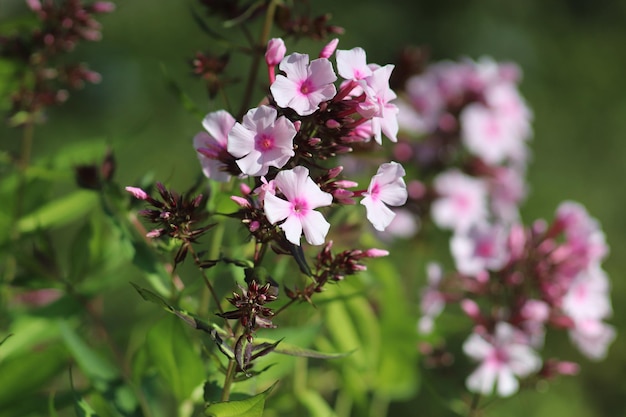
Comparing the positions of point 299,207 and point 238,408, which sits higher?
point 299,207

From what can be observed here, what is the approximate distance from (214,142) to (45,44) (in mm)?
469

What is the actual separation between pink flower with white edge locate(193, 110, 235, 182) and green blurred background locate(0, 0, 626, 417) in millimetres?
2035

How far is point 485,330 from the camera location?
55.3 inches

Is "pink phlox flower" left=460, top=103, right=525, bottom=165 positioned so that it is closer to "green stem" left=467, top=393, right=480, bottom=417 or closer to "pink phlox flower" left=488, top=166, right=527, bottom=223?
"pink phlox flower" left=488, top=166, right=527, bottom=223

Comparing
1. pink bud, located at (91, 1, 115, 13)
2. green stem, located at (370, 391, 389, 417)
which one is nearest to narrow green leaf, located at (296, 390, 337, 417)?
green stem, located at (370, 391, 389, 417)

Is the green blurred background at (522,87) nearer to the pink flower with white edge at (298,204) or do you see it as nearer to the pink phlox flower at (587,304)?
the pink phlox flower at (587,304)

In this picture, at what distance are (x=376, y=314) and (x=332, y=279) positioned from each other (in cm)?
78

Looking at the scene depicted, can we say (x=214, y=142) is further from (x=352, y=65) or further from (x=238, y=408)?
(x=238, y=408)

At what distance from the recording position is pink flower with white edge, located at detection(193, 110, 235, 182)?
93cm

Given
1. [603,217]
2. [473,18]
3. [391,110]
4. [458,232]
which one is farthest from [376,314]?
[473,18]

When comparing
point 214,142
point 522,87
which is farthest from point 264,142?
point 522,87

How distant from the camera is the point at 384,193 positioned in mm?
950

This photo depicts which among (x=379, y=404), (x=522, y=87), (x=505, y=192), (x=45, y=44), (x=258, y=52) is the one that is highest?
(x=258, y=52)

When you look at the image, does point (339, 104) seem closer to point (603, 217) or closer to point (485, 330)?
point (485, 330)
